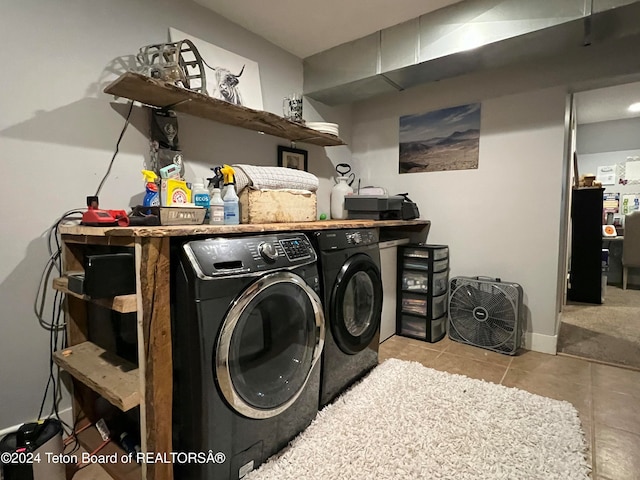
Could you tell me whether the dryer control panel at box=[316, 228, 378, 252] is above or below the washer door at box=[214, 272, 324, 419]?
above

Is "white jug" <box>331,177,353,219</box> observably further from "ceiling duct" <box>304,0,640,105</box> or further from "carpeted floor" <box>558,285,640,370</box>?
"carpeted floor" <box>558,285,640,370</box>

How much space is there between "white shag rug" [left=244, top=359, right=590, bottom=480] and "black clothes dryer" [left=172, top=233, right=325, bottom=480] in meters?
0.16

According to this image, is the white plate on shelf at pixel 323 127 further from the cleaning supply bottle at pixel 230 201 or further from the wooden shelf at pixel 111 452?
the wooden shelf at pixel 111 452

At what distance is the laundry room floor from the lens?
133 cm

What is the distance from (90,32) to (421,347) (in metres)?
2.76

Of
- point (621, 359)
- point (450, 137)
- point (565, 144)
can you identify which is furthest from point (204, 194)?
point (621, 359)

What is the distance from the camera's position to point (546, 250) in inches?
92.0

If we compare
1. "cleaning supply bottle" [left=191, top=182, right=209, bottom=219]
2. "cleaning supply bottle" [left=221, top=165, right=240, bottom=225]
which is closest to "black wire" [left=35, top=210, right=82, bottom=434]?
"cleaning supply bottle" [left=191, top=182, right=209, bottom=219]

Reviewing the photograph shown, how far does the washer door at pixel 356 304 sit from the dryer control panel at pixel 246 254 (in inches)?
11.9

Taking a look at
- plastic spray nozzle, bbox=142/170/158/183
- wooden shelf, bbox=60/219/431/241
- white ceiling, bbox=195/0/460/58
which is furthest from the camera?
white ceiling, bbox=195/0/460/58

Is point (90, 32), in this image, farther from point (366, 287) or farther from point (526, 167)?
point (526, 167)

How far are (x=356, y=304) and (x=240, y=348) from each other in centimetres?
85

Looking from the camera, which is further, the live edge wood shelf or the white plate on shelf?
the white plate on shelf

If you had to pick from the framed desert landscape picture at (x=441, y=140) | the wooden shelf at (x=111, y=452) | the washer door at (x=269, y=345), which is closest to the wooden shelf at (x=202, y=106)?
the framed desert landscape picture at (x=441, y=140)
